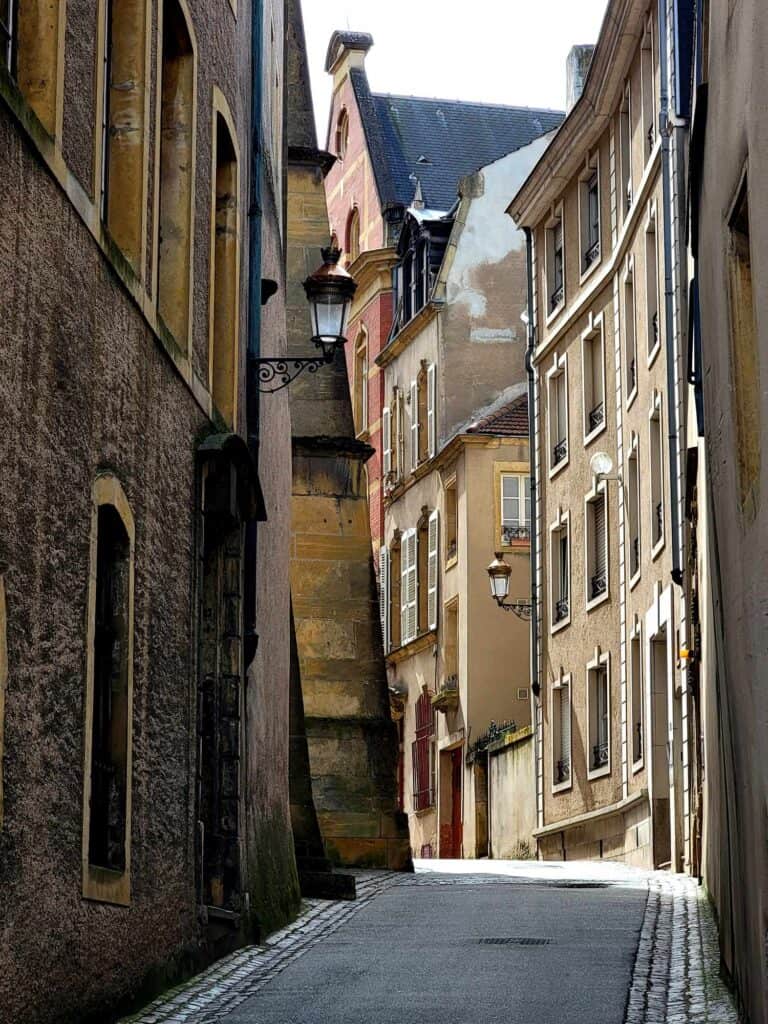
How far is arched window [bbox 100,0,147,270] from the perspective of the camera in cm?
1139

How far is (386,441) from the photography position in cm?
4838

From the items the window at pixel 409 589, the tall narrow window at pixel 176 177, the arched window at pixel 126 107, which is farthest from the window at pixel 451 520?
the arched window at pixel 126 107

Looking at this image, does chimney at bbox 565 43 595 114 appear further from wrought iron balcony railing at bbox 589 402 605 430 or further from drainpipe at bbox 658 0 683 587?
drainpipe at bbox 658 0 683 587

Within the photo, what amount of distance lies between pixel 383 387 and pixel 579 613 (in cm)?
1715

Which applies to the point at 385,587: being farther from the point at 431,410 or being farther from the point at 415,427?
the point at 431,410

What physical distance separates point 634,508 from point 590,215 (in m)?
5.89

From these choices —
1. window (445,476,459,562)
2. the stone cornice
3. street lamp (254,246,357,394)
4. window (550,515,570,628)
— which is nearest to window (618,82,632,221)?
the stone cornice

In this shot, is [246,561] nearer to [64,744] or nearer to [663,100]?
[64,744]

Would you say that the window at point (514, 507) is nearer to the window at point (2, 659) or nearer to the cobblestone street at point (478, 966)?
the cobblestone street at point (478, 966)

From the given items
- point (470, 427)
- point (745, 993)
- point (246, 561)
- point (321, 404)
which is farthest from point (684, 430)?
point (470, 427)

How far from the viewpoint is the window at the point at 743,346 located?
27.9 feet

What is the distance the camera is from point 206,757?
14156 millimetres

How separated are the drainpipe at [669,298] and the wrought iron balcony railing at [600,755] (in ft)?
22.0

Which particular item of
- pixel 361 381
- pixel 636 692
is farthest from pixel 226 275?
pixel 361 381
